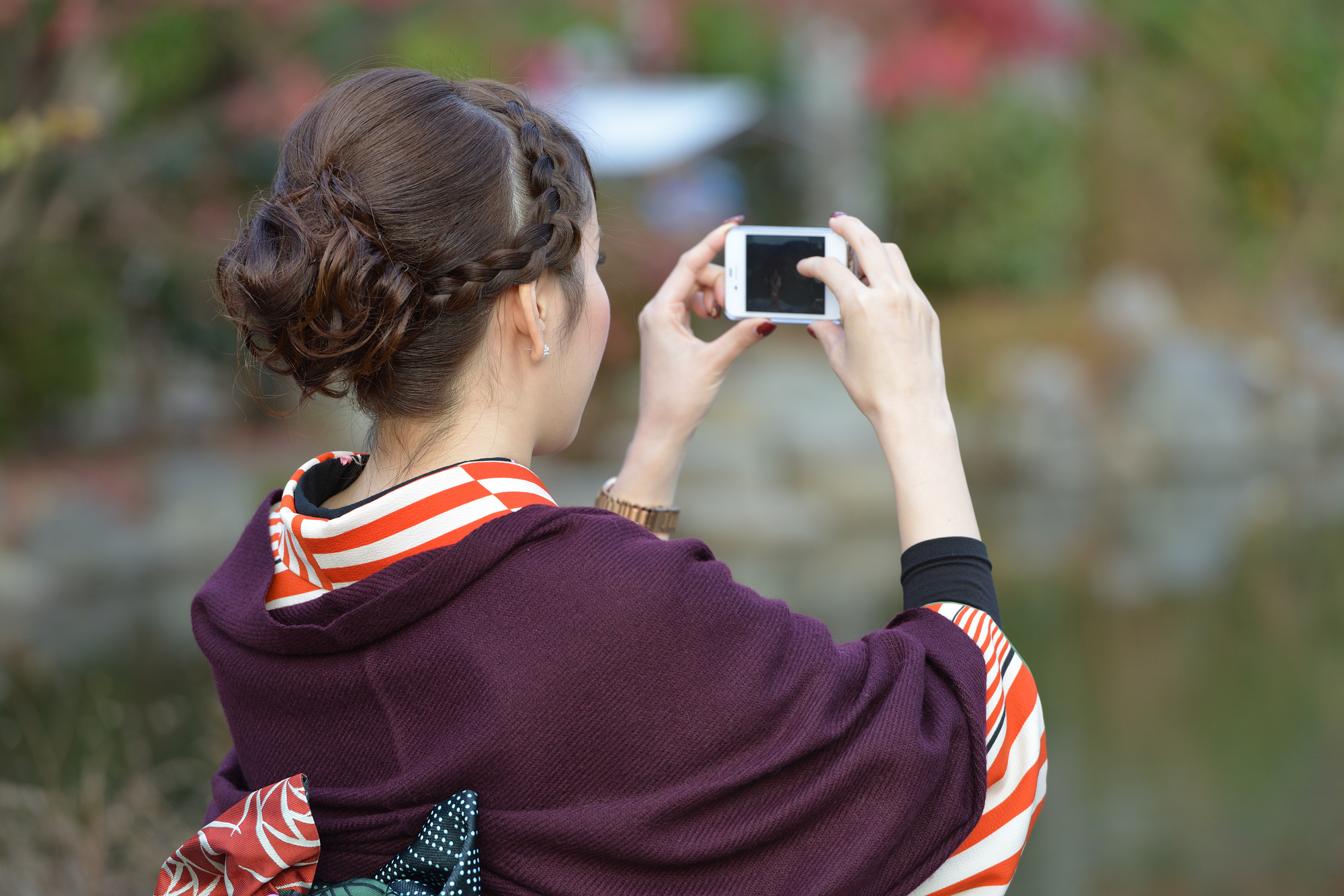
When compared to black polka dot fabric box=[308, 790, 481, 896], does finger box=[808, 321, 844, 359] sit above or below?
above

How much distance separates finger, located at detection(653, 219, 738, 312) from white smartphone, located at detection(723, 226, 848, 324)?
0.05 feet

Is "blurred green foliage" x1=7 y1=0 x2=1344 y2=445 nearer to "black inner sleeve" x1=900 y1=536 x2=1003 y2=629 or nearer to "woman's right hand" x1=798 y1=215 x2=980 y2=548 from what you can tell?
"woman's right hand" x1=798 y1=215 x2=980 y2=548

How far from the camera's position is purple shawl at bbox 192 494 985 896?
2.84 ft

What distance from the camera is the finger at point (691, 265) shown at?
1257mm

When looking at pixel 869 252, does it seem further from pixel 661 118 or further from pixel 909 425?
pixel 661 118

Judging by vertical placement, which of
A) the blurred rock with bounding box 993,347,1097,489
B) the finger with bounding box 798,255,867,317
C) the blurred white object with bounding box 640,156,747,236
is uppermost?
the blurred white object with bounding box 640,156,747,236

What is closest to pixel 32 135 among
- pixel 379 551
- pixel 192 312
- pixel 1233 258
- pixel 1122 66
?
pixel 379 551

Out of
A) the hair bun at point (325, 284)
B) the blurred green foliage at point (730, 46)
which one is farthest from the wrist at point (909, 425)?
the blurred green foliage at point (730, 46)

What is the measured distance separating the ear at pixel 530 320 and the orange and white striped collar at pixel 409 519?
0.10m

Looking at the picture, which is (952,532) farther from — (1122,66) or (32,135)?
(1122,66)

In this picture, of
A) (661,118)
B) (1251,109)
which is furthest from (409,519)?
(1251,109)

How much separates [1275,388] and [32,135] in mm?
9522

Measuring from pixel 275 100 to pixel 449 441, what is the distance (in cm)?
515

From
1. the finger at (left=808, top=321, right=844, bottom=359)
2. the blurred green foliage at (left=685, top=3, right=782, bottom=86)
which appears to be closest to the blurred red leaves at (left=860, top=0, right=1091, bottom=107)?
the blurred green foliage at (left=685, top=3, right=782, bottom=86)
